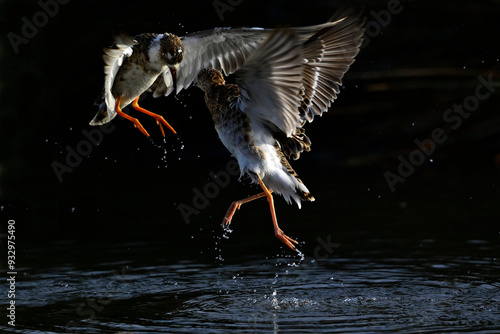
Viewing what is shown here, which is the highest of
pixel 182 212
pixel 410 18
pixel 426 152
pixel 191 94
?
pixel 410 18

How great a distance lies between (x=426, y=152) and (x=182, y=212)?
3.33 meters

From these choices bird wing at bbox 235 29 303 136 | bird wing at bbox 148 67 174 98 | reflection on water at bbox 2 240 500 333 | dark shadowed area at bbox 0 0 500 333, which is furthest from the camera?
bird wing at bbox 148 67 174 98

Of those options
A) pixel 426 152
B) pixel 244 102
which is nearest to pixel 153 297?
pixel 244 102

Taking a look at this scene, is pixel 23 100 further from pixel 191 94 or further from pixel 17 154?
pixel 191 94

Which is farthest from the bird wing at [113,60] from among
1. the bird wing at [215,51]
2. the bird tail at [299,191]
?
the bird tail at [299,191]

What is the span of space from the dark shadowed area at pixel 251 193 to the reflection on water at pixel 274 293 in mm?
20

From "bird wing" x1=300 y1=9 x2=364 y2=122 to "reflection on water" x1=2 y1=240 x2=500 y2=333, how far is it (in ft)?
3.60

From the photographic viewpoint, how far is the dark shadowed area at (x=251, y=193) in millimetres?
5414

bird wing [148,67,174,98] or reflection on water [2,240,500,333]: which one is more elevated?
bird wing [148,67,174,98]

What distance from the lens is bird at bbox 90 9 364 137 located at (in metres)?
6.26

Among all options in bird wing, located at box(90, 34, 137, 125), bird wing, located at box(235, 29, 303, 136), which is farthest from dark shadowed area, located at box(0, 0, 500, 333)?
bird wing, located at box(235, 29, 303, 136)

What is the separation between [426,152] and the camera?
10.5 meters

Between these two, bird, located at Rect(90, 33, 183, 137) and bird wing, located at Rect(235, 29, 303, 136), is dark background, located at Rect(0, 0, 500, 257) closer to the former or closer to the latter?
bird, located at Rect(90, 33, 183, 137)

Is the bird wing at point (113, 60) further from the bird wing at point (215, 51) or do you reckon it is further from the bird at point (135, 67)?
the bird wing at point (215, 51)
